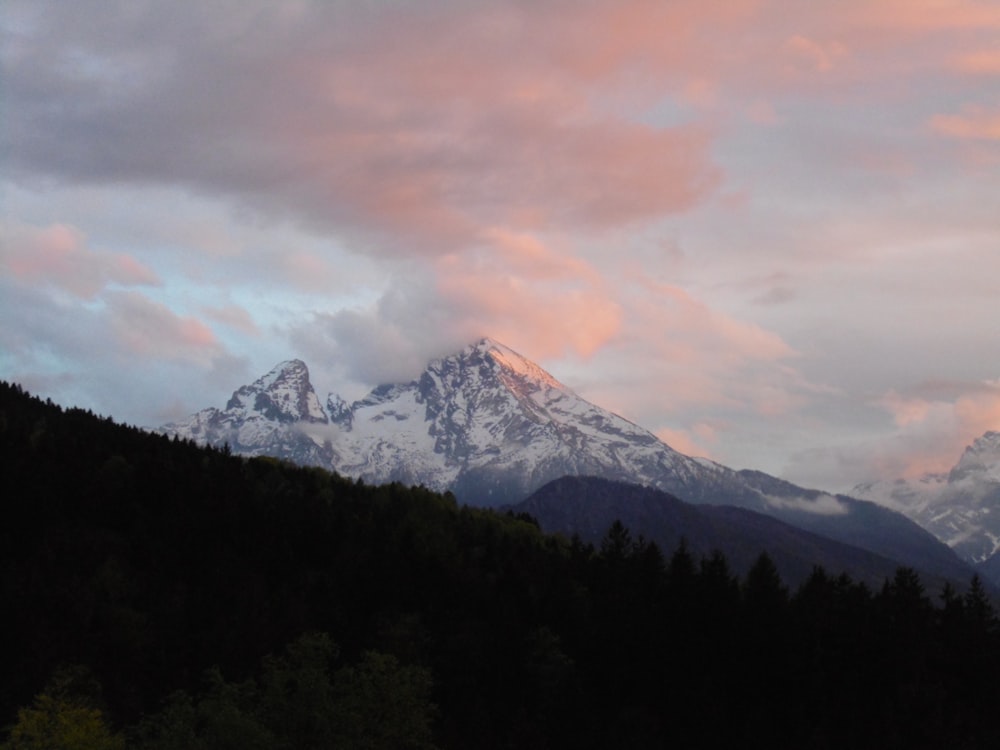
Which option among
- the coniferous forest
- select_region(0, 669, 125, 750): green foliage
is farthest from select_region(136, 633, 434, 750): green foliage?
select_region(0, 669, 125, 750): green foliage

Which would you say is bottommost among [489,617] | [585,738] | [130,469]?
[585,738]

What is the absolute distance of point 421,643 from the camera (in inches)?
6024

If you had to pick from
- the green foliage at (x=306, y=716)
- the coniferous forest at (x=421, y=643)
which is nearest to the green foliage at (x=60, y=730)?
the coniferous forest at (x=421, y=643)

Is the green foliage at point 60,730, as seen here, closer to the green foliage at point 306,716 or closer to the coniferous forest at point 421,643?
the coniferous forest at point 421,643

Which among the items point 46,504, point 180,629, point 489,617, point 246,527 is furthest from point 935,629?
point 46,504

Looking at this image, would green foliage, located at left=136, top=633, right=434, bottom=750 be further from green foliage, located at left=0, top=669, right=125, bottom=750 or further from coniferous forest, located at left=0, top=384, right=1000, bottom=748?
green foliage, located at left=0, top=669, right=125, bottom=750

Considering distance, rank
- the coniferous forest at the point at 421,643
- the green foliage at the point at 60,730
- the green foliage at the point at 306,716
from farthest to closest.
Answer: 1. the coniferous forest at the point at 421,643
2. the green foliage at the point at 60,730
3. the green foliage at the point at 306,716

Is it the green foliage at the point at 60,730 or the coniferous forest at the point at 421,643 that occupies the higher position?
the coniferous forest at the point at 421,643

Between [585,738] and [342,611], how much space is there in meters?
49.1

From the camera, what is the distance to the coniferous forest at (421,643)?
108 metres

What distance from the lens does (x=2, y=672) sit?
127375mm

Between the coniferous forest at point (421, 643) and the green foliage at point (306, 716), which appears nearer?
the green foliage at point (306, 716)

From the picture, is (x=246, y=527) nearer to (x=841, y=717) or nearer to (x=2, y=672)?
(x=2, y=672)

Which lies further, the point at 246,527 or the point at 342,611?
the point at 246,527
